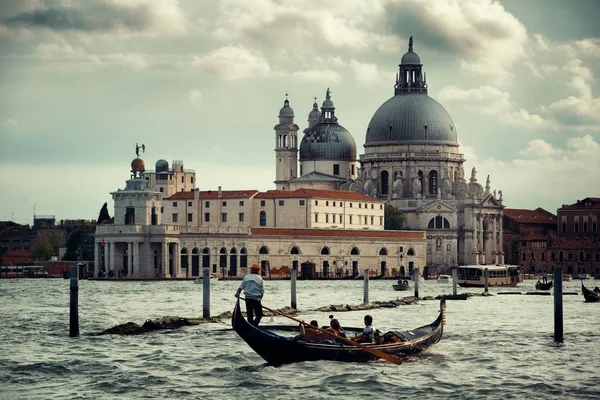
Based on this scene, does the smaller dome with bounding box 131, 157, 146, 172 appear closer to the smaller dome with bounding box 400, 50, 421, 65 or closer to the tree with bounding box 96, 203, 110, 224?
the tree with bounding box 96, 203, 110, 224

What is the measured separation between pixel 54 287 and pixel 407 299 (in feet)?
113

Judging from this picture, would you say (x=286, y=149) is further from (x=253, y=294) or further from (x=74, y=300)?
(x=253, y=294)

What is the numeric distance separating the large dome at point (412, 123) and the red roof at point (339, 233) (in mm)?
20742

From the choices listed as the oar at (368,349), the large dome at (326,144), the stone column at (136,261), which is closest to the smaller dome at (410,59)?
the large dome at (326,144)

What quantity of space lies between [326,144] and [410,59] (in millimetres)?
13867

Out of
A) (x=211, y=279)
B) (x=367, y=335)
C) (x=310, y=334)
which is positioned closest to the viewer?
(x=310, y=334)

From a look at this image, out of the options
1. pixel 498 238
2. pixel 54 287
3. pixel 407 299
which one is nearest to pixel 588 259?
pixel 498 238

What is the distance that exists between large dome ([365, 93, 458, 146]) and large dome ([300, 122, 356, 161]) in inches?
182

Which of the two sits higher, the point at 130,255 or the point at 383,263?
the point at 130,255

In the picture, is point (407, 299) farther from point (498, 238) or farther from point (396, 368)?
point (498, 238)

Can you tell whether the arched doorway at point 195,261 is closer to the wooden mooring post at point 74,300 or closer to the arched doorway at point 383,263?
the arched doorway at point 383,263

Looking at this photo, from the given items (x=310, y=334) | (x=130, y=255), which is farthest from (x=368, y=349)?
(x=130, y=255)

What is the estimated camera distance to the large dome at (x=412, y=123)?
550 ft

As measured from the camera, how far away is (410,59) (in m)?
174
